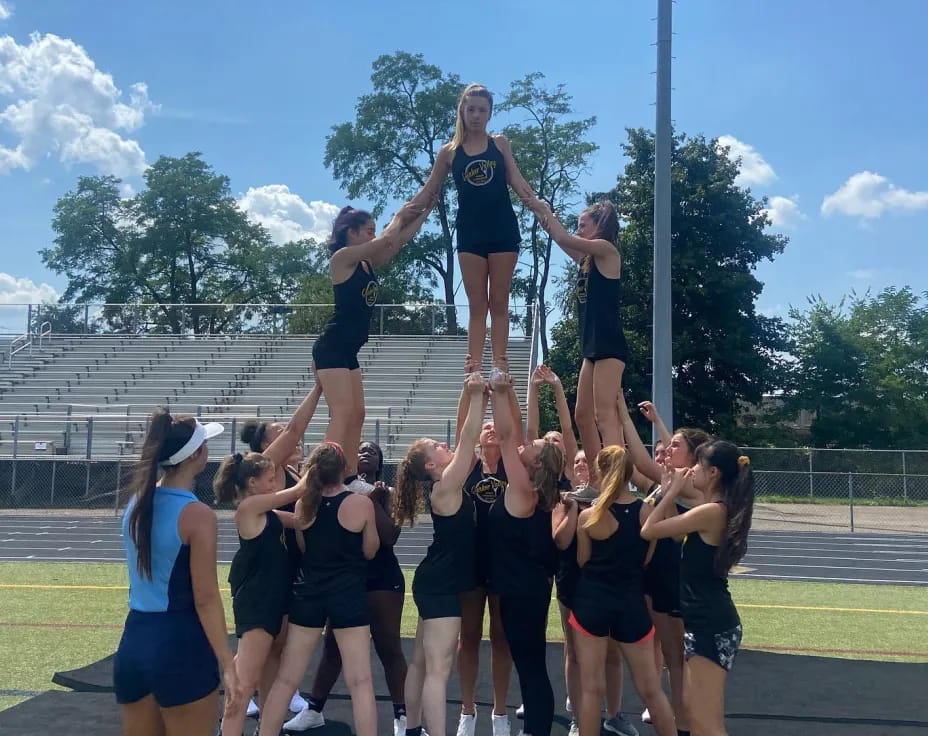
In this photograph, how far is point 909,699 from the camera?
624 centimetres

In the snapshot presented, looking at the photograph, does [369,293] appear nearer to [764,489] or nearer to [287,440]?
[287,440]

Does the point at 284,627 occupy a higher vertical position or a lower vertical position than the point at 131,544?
lower

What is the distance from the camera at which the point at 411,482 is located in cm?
507

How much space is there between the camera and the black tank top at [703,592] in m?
4.40

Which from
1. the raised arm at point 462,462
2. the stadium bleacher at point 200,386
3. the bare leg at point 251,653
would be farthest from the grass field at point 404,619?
the stadium bleacher at point 200,386

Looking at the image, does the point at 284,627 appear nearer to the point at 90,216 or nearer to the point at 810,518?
the point at 810,518

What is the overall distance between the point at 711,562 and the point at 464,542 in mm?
1401

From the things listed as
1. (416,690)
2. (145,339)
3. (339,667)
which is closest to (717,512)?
(416,690)

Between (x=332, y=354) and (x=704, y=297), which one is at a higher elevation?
(x=704, y=297)

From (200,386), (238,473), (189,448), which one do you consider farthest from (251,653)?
(200,386)

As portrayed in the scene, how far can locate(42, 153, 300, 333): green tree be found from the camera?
4047 centimetres

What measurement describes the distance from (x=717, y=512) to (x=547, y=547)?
1.06 metres

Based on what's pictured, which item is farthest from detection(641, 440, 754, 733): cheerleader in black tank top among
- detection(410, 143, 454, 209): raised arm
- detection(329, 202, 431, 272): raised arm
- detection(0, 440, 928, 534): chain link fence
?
detection(0, 440, 928, 534): chain link fence

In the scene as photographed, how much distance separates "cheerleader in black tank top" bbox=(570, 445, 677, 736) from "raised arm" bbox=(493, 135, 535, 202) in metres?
1.74
